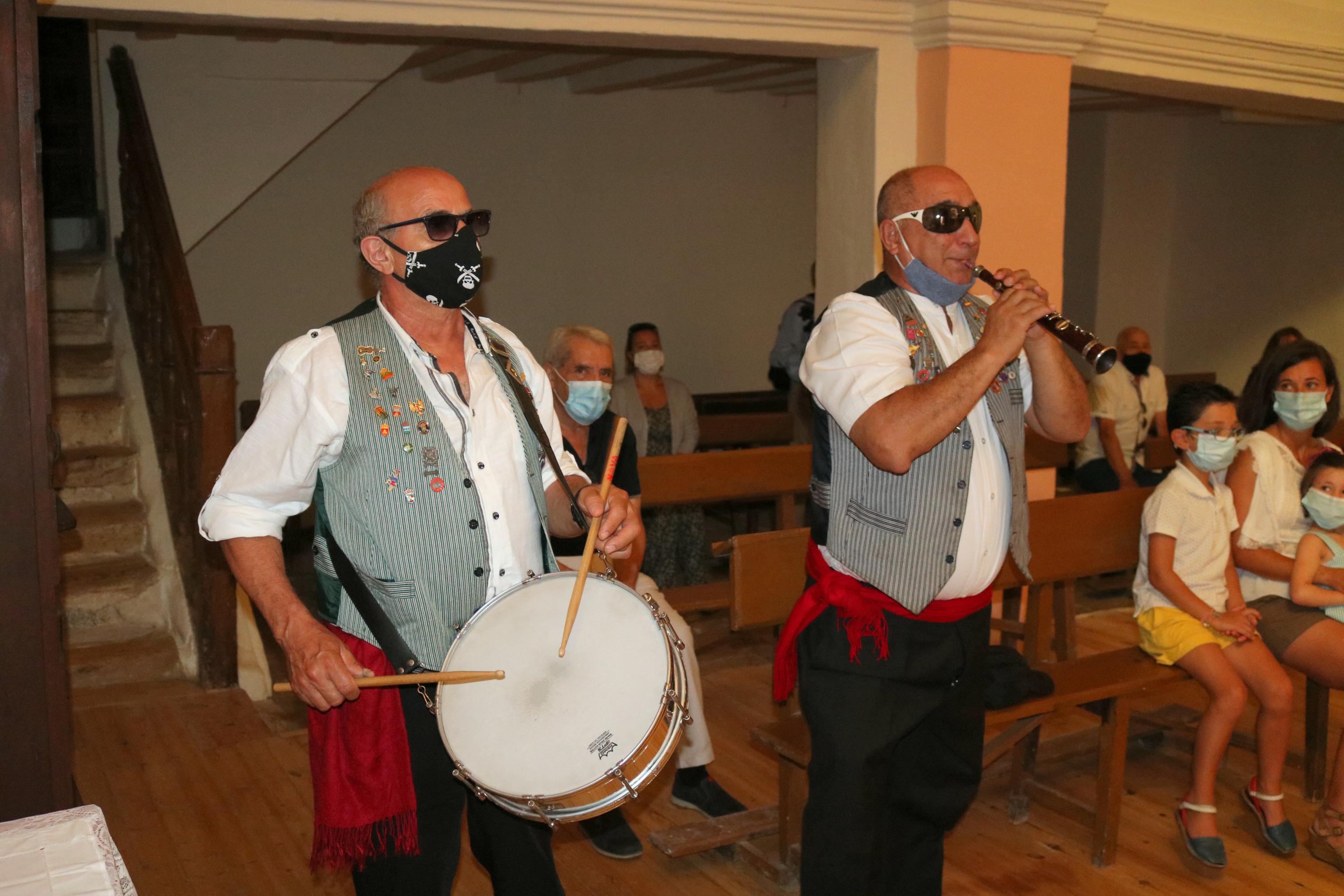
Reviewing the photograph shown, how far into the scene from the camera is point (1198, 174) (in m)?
10.5

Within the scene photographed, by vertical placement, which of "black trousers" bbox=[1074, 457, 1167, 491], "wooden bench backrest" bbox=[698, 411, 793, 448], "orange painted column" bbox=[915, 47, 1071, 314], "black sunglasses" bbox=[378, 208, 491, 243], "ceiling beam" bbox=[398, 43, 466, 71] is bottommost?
"black trousers" bbox=[1074, 457, 1167, 491]

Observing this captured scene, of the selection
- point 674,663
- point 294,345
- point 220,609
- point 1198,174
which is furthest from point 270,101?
point 1198,174

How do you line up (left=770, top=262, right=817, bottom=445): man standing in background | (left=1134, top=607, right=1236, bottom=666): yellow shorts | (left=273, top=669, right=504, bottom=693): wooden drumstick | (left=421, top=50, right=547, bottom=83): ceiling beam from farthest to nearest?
(left=421, top=50, right=547, bottom=83): ceiling beam, (left=770, top=262, right=817, bottom=445): man standing in background, (left=1134, top=607, right=1236, bottom=666): yellow shorts, (left=273, top=669, right=504, bottom=693): wooden drumstick

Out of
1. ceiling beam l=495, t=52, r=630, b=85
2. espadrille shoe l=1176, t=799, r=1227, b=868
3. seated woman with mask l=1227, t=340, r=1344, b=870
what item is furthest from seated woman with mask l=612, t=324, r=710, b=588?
espadrille shoe l=1176, t=799, r=1227, b=868

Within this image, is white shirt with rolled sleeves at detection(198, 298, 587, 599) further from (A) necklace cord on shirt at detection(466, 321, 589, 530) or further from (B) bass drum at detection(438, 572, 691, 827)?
Answer: (B) bass drum at detection(438, 572, 691, 827)

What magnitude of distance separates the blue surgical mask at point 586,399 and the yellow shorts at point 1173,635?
179 centimetres

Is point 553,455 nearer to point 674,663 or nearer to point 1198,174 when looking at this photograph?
point 674,663

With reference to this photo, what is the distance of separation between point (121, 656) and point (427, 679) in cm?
325

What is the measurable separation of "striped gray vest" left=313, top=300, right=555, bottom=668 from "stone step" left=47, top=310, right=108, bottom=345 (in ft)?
13.6

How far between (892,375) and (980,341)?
7.2 inches

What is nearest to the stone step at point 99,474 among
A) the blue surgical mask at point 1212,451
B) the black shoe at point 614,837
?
the black shoe at point 614,837

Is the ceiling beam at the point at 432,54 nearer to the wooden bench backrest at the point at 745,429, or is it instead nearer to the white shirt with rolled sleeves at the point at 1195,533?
the wooden bench backrest at the point at 745,429

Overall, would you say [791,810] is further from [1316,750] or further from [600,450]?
[1316,750]

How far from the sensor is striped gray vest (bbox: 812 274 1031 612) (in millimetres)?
2443
